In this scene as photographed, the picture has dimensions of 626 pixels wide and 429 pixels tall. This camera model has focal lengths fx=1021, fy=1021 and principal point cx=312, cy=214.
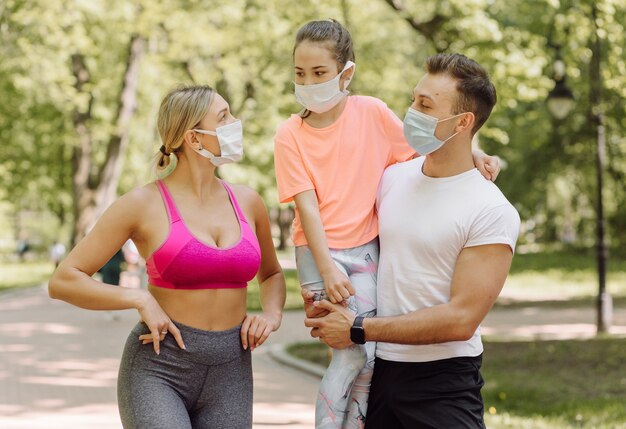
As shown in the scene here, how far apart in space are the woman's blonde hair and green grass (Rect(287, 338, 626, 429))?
560 cm

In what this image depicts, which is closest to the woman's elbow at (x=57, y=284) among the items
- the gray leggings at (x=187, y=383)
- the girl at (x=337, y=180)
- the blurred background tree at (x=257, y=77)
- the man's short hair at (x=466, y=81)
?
the gray leggings at (x=187, y=383)

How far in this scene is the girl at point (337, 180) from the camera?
147 inches

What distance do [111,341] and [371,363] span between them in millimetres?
13313

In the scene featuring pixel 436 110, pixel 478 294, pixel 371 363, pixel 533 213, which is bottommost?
pixel 533 213

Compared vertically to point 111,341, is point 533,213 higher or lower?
lower

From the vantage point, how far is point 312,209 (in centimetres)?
380

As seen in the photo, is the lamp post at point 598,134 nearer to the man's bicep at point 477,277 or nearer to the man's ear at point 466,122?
the man's ear at point 466,122

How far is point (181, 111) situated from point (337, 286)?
2.91 ft

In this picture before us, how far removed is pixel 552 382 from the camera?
1156 centimetres

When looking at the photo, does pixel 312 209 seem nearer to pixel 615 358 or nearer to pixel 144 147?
pixel 615 358

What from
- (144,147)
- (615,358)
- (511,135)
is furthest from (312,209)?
(144,147)

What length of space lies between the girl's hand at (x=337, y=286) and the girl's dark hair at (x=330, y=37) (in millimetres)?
831

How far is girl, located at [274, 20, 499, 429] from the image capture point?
147 inches

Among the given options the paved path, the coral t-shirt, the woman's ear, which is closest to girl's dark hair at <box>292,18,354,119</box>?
the coral t-shirt
